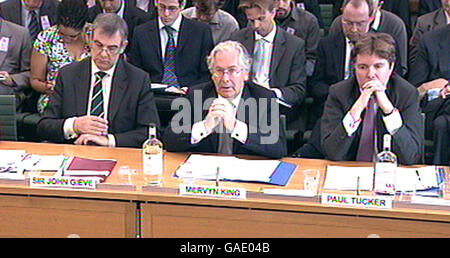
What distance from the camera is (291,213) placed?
3.50 metres

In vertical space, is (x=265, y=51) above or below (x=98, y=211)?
above

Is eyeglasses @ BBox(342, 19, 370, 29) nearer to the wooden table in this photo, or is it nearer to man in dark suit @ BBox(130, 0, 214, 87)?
man in dark suit @ BBox(130, 0, 214, 87)

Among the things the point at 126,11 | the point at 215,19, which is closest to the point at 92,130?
the point at 215,19

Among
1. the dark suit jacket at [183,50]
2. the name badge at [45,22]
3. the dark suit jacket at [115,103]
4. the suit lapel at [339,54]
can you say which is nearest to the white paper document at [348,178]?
the dark suit jacket at [115,103]

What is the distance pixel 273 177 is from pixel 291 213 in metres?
0.35

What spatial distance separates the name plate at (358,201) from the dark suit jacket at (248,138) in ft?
2.58

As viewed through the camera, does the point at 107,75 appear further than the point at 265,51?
No

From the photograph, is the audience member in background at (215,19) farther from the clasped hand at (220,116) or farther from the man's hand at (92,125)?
the clasped hand at (220,116)

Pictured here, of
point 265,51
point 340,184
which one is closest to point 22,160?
point 340,184

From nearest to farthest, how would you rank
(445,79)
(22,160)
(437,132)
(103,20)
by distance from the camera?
1. (22,160)
2. (103,20)
3. (437,132)
4. (445,79)

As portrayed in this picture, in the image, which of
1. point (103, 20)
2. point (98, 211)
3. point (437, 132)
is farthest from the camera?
point (437, 132)

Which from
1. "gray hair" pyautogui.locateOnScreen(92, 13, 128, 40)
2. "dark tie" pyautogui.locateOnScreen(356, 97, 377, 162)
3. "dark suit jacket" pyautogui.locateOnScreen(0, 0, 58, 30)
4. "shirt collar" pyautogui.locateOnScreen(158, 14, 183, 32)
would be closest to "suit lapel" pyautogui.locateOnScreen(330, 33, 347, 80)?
"shirt collar" pyautogui.locateOnScreen(158, 14, 183, 32)
